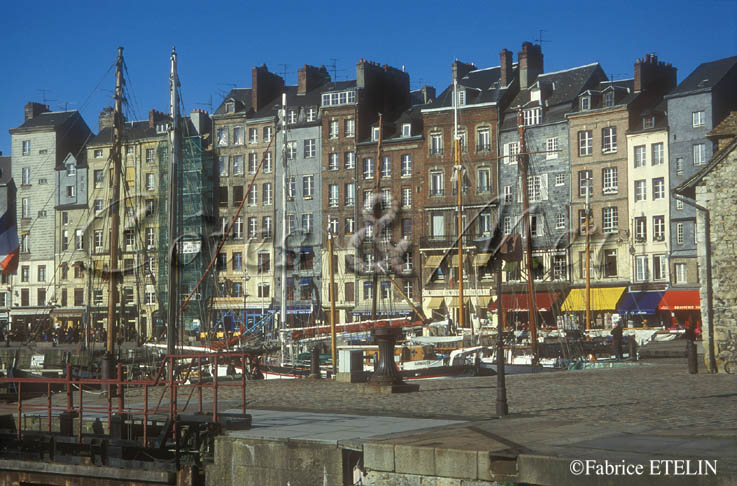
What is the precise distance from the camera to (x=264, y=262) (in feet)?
226

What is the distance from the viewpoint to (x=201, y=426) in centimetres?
1355

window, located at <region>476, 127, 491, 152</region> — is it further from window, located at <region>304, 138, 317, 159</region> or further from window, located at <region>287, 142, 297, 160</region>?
window, located at <region>287, 142, 297, 160</region>

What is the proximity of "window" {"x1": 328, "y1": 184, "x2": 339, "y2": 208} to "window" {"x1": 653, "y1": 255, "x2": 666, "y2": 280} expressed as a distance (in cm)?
2181

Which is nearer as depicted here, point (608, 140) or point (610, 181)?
point (610, 181)

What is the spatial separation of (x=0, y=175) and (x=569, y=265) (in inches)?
1838

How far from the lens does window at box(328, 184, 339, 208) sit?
66375 mm

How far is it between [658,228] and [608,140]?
6.17 meters

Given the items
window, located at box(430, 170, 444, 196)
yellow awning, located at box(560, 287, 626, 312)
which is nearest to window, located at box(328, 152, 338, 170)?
window, located at box(430, 170, 444, 196)

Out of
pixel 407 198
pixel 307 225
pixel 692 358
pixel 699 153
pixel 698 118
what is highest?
pixel 698 118

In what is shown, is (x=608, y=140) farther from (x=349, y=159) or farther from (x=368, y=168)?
(x=349, y=159)

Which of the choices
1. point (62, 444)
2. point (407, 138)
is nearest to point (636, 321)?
point (407, 138)

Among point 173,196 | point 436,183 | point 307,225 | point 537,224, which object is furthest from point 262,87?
point 173,196

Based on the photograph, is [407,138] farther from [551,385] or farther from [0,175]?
[551,385]

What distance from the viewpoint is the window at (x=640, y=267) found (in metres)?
55.0
